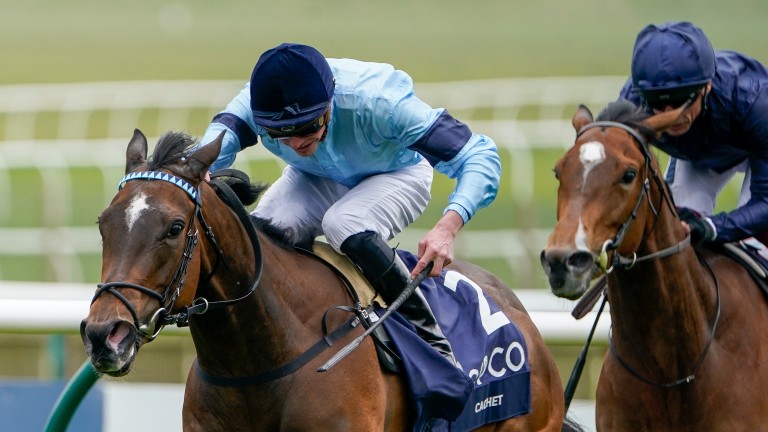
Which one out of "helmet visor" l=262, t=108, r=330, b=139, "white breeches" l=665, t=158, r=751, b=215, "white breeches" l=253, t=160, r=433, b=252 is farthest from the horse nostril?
"white breeches" l=665, t=158, r=751, b=215

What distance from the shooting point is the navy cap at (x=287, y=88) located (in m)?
3.51

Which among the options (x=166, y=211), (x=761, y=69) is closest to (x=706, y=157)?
(x=761, y=69)

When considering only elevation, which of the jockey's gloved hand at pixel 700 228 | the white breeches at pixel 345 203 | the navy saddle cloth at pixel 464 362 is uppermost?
the white breeches at pixel 345 203

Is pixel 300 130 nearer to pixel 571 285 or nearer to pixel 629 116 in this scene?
pixel 571 285

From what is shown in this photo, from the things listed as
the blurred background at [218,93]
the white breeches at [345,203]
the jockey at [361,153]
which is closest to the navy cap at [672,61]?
the jockey at [361,153]

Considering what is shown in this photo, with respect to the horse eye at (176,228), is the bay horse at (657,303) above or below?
below

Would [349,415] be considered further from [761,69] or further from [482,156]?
[761,69]

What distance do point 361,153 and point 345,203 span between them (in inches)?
6.5

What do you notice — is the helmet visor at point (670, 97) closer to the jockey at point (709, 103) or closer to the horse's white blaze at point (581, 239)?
the jockey at point (709, 103)

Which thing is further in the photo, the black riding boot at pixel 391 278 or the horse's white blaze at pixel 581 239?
the black riding boot at pixel 391 278

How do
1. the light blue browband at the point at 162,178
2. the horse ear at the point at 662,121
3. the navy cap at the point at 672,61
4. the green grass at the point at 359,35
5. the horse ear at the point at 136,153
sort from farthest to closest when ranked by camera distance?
the green grass at the point at 359,35, the navy cap at the point at 672,61, the horse ear at the point at 662,121, the horse ear at the point at 136,153, the light blue browband at the point at 162,178

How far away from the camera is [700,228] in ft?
13.1

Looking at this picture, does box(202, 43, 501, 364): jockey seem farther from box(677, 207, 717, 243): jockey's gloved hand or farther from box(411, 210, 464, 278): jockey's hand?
box(677, 207, 717, 243): jockey's gloved hand

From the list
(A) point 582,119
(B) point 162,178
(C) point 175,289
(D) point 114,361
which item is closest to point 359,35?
(A) point 582,119
